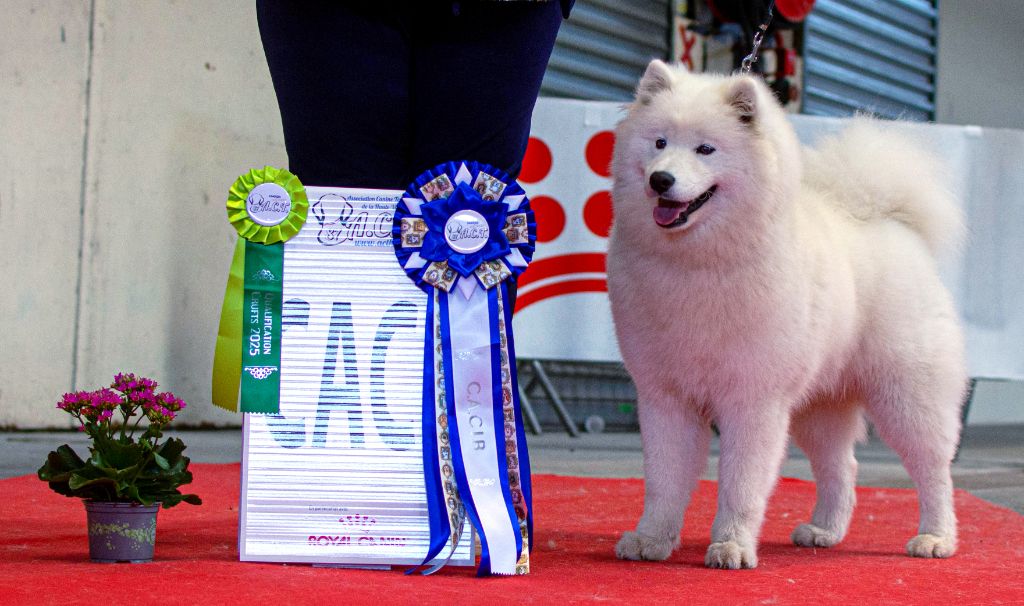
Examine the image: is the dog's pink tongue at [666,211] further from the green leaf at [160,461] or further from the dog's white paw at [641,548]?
the green leaf at [160,461]

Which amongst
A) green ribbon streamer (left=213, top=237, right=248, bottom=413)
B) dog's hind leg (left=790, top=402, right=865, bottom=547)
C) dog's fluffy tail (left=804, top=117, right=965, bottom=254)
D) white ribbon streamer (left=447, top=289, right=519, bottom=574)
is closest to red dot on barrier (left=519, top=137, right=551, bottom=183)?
dog's fluffy tail (left=804, top=117, right=965, bottom=254)

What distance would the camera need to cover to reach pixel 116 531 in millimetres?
1708

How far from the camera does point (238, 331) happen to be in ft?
5.91

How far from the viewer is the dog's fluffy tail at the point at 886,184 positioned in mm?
2564

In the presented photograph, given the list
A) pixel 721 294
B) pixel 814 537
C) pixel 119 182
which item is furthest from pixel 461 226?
pixel 119 182

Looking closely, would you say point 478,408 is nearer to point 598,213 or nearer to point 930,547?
point 930,547

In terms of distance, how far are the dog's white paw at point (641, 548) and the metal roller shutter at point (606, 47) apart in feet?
14.0

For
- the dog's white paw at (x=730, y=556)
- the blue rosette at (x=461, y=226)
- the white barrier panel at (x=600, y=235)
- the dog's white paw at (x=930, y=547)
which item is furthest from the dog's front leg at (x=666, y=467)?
the white barrier panel at (x=600, y=235)

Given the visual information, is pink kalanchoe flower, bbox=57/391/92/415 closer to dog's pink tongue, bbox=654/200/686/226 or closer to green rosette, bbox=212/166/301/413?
green rosette, bbox=212/166/301/413

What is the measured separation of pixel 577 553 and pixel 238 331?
0.82 meters

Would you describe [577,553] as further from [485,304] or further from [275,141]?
[275,141]

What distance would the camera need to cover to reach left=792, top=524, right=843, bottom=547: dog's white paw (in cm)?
246

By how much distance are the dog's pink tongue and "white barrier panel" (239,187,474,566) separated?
1.60 ft

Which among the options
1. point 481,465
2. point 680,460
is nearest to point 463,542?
point 481,465
